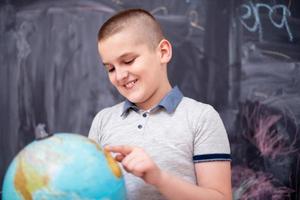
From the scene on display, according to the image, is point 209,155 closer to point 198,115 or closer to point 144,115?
point 198,115

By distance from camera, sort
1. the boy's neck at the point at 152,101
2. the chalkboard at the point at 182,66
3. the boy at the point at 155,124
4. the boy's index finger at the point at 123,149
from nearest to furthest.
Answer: the boy's index finger at the point at 123,149
the boy at the point at 155,124
the boy's neck at the point at 152,101
the chalkboard at the point at 182,66

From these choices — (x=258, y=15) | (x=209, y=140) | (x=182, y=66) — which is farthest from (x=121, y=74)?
(x=258, y=15)

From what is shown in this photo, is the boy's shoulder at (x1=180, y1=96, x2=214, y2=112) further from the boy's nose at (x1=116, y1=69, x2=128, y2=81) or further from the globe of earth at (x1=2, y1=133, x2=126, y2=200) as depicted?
the globe of earth at (x1=2, y1=133, x2=126, y2=200)

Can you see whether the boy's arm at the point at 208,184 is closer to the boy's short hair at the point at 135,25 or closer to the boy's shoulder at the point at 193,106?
the boy's shoulder at the point at 193,106

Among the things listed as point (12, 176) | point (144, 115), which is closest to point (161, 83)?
point (144, 115)

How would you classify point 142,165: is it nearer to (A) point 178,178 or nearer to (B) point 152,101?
(A) point 178,178

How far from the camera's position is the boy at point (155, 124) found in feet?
3.70

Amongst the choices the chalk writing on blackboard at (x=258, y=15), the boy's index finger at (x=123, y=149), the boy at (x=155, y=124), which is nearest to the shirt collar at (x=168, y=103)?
the boy at (x=155, y=124)

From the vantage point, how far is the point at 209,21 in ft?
6.68

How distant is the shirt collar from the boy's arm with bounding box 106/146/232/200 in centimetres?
20

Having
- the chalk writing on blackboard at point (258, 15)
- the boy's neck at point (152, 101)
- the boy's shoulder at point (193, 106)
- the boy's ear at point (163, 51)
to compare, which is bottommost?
the boy's shoulder at point (193, 106)

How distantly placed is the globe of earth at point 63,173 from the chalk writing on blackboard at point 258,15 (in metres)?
1.36

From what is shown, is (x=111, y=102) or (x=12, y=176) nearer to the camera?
(x=12, y=176)

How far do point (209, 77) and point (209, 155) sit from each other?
947 mm
